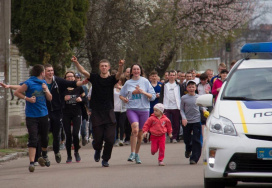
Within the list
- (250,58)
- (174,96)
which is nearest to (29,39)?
(174,96)

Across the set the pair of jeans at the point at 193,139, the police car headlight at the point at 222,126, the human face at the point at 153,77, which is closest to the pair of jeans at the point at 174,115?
the human face at the point at 153,77

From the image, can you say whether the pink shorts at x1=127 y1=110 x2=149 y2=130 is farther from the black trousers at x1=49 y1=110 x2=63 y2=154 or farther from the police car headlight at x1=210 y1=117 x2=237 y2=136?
the police car headlight at x1=210 y1=117 x2=237 y2=136

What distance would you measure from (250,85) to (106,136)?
465 cm

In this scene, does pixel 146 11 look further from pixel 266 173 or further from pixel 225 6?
pixel 266 173

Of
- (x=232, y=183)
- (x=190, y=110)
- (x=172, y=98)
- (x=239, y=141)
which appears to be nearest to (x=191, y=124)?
(x=190, y=110)

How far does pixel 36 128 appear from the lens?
509 inches

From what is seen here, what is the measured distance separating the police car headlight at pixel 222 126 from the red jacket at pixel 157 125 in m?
4.97

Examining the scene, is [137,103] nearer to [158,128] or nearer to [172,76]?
[158,128]

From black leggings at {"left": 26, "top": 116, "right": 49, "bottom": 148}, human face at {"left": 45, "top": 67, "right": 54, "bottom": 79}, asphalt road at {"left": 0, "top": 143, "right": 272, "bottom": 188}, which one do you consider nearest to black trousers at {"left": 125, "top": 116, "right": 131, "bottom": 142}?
asphalt road at {"left": 0, "top": 143, "right": 272, "bottom": 188}

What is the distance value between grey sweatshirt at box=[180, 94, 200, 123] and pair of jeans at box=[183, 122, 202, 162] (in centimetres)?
11

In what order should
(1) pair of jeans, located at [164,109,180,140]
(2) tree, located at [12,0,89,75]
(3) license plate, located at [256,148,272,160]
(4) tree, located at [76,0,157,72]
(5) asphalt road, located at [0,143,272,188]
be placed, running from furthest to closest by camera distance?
(4) tree, located at [76,0,157,72] → (2) tree, located at [12,0,89,75] → (1) pair of jeans, located at [164,109,180,140] → (5) asphalt road, located at [0,143,272,188] → (3) license plate, located at [256,148,272,160]

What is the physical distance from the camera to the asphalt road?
422 inches

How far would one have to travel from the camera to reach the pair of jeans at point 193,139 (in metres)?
13.6

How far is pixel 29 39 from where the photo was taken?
2200 cm
